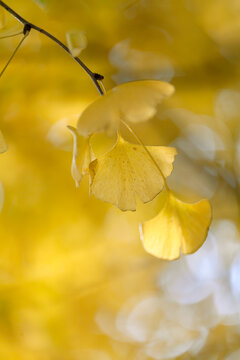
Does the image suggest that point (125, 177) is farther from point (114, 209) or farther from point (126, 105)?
point (114, 209)

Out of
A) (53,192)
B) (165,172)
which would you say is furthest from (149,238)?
(53,192)

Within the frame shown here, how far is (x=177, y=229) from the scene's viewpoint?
0.17 meters

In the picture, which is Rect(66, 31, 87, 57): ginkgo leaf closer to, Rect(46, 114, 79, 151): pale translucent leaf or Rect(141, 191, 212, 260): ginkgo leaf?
Rect(141, 191, 212, 260): ginkgo leaf

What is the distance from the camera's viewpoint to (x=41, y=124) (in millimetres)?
463

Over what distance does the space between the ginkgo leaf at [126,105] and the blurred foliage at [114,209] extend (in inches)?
13.2

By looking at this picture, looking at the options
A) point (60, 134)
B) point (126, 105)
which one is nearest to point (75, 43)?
point (126, 105)

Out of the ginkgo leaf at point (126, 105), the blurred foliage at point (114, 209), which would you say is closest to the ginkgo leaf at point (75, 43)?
the ginkgo leaf at point (126, 105)

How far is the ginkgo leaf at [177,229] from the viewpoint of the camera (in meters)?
0.16

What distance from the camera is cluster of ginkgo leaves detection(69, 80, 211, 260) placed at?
129 mm

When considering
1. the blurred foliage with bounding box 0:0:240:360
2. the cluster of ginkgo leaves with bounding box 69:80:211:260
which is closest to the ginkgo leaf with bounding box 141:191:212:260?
the cluster of ginkgo leaves with bounding box 69:80:211:260

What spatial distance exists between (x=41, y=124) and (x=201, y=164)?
0.72 ft

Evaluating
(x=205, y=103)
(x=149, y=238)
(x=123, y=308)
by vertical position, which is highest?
(x=149, y=238)

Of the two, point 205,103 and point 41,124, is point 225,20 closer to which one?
point 205,103

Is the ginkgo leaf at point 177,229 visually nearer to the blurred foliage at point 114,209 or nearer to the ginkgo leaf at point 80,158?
the ginkgo leaf at point 80,158
